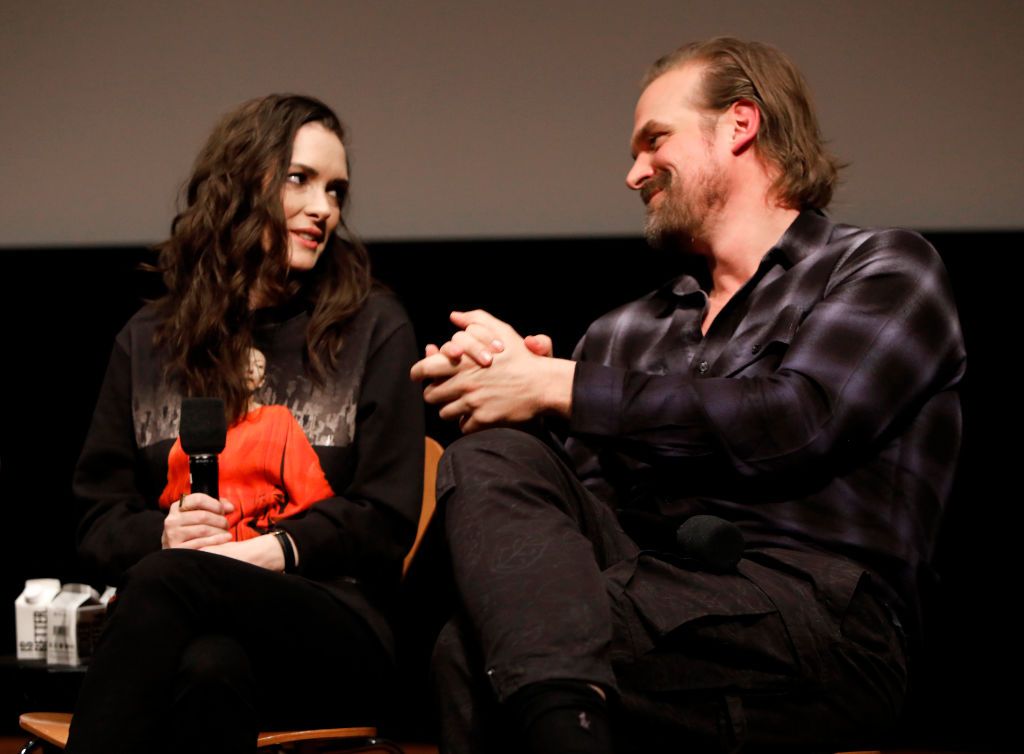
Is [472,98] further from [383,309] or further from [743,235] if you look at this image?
[743,235]

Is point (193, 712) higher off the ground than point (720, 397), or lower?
lower

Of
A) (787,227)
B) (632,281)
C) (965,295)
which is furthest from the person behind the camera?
(632,281)

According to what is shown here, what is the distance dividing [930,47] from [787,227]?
1.12 m

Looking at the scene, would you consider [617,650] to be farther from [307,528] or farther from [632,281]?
[632,281]

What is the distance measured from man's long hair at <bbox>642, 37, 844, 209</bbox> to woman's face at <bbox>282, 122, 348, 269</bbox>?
2.06 ft

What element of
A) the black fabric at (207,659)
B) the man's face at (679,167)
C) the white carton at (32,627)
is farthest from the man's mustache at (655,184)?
the white carton at (32,627)

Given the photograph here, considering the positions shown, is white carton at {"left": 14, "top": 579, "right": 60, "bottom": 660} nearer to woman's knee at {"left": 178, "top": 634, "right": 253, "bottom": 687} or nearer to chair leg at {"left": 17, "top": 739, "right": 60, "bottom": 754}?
chair leg at {"left": 17, "top": 739, "right": 60, "bottom": 754}

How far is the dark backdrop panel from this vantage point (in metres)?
2.48

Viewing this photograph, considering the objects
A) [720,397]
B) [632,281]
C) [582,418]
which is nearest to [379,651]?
[582,418]

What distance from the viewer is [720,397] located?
4.61 ft

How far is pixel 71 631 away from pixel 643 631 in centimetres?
149

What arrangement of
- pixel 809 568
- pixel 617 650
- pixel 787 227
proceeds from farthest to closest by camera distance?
1. pixel 787 227
2. pixel 809 568
3. pixel 617 650

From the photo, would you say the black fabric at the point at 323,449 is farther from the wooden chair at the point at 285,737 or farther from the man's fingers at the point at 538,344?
the man's fingers at the point at 538,344

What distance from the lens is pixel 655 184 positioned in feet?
6.11
